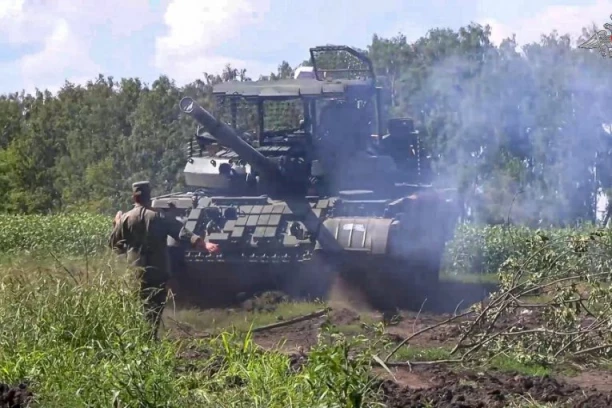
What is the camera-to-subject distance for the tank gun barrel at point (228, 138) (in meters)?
13.9

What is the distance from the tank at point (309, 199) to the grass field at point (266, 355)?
9.12 ft

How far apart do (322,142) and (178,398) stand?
29.6 ft

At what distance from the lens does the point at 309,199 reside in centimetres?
1472

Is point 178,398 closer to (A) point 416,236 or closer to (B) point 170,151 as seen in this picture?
(A) point 416,236

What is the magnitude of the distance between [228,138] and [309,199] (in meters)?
1.33

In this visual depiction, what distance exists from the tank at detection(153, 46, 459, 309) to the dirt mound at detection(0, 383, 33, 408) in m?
7.01

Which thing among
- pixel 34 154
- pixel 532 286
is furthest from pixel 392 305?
pixel 34 154

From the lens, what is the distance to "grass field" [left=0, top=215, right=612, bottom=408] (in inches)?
261

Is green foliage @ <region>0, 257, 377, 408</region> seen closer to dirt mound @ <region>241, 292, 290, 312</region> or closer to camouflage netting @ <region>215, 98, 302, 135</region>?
dirt mound @ <region>241, 292, 290, 312</region>

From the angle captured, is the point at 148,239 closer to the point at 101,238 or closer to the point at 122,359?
the point at 122,359

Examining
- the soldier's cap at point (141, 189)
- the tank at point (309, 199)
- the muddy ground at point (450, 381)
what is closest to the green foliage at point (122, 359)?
the muddy ground at point (450, 381)

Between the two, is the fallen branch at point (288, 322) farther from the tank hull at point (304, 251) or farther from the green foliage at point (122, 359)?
the green foliage at point (122, 359)

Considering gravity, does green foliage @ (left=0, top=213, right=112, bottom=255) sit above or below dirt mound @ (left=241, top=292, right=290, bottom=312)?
below

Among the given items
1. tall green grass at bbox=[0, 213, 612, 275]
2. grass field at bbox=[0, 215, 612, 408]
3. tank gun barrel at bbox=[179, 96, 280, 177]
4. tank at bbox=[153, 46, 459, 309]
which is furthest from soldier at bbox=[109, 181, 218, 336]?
tall green grass at bbox=[0, 213, 612, 275]
